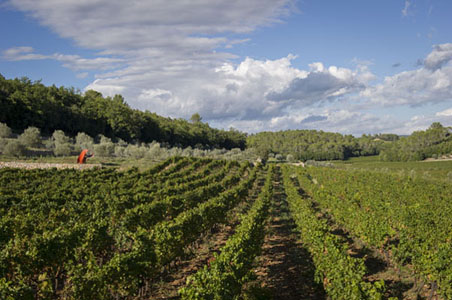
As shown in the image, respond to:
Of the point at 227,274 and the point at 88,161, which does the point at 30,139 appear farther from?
the point at 227,274

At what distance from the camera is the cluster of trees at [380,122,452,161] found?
107 metres

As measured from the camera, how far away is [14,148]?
43562 mm

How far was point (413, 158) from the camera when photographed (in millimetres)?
108500

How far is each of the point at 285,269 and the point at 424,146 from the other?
Answer: 136 meters

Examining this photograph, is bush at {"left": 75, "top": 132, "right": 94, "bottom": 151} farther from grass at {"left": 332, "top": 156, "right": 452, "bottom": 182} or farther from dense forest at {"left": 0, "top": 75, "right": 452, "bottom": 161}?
grass at {"left": 332, "top": 156, "right": 452, "bottom": 182}

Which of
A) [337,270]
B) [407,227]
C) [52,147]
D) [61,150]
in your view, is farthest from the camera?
[52,147]

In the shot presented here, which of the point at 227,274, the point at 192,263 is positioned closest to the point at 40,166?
the point at 192,263

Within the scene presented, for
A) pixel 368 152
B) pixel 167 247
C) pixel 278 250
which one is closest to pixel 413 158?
pixel 368 152

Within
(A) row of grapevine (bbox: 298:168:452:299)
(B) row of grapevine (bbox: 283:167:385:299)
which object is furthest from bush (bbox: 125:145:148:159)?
(B) row of grapevine (bbox: 283:167:385:299)

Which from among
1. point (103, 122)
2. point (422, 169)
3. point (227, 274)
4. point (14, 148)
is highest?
point (103, 122)

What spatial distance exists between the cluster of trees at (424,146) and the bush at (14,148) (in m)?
115

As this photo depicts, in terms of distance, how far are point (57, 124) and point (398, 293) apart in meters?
70.8

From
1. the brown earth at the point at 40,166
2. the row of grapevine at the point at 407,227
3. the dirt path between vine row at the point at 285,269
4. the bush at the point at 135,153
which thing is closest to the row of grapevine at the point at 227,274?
the dirt path between vine row at the point at 285,269

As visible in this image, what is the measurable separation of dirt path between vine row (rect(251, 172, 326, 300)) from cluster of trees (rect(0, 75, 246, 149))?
191ft
